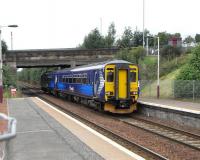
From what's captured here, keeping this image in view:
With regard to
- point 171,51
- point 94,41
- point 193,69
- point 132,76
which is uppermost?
point 94,41

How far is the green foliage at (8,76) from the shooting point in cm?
5197

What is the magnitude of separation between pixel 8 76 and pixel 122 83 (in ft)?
102

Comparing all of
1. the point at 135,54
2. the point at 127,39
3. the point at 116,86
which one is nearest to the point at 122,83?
the point at 116,86

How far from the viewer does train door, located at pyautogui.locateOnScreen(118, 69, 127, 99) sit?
2520 centimetres

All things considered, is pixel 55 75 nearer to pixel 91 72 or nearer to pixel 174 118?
pixel 91 72

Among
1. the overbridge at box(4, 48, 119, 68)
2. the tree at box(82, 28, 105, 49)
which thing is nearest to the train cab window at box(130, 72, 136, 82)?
the overbridge at box(4, 48, 119, 68)

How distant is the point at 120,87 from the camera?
25.3 meters

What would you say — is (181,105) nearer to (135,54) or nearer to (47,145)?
(47,145)

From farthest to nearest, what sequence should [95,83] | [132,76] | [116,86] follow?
[95,83] < [132,76] < [116,86]

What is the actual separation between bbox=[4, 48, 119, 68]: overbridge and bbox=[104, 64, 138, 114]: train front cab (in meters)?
34.2

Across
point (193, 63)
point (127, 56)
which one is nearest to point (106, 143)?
point (193, 63)

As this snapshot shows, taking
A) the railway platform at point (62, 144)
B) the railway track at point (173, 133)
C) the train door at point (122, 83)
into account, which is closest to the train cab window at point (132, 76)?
the train door at point (122, 83)

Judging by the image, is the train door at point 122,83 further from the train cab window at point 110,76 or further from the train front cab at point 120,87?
the train cab window at point 110,76

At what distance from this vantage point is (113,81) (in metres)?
25.1
